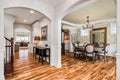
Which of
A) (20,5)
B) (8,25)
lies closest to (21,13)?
(8,25)

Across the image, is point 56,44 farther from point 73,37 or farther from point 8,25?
point 73,37

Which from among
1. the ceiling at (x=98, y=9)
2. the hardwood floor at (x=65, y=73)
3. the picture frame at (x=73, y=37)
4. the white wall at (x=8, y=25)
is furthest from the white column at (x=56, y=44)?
the picture frame at (x=73, y=37)

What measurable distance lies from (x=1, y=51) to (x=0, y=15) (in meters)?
0.99

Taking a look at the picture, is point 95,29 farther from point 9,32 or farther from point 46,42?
point 9,32

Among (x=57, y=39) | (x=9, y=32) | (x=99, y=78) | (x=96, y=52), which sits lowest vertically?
(x=99, y=78)

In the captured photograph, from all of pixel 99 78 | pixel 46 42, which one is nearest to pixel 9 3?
pixel 46 42

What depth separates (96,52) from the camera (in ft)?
18.0

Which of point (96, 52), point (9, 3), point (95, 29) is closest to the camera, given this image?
point (9, 3)

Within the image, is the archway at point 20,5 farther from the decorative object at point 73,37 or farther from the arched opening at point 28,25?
the decorative object at point 73,37

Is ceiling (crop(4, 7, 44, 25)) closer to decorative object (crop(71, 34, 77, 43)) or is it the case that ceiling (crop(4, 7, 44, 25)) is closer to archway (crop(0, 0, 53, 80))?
archway (crop(0, 0, 53, 80))

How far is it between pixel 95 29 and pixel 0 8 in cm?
689

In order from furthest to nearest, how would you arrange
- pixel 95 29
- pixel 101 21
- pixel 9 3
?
pixel 95 29
pixel 101 21
pixel 9 3

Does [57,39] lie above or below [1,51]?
above

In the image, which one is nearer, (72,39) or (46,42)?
(46,42)
